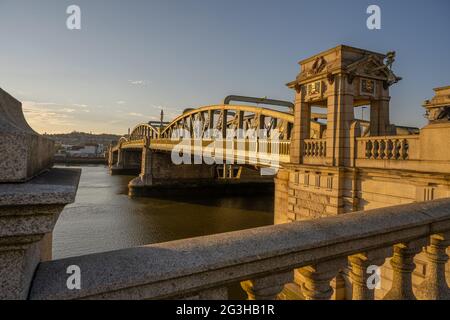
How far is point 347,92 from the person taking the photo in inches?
358

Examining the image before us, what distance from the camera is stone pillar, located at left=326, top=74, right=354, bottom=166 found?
908 centimetres

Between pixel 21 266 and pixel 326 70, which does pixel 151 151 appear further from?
pixel 21 266

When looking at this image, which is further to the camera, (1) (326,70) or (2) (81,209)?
(2) (81,209)

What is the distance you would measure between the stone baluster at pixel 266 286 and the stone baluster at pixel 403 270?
122 centimetres

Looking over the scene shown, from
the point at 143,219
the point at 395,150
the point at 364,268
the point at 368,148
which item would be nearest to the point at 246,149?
the point at 368,148

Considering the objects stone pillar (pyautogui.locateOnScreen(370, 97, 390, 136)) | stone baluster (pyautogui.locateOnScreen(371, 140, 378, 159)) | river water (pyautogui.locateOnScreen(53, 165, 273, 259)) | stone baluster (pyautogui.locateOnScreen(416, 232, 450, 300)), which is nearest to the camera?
stone baluster (pyautogui.locateOnScreen(416, 232, 450, 300))

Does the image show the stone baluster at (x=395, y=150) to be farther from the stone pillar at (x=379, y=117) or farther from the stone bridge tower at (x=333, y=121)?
the stone pillar at (x=379, y=117)

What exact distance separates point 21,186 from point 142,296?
0.76 m

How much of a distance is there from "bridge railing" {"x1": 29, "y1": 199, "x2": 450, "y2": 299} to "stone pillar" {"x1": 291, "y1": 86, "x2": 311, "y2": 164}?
27.1ft

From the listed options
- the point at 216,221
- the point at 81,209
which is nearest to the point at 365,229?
the point at 216,221

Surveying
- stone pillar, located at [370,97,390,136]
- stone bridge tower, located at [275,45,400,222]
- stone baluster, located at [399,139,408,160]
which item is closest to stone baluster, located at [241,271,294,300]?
stone baluster, located at [399,139,408,160]

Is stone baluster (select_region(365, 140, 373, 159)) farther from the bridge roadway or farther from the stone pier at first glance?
the stone pier
